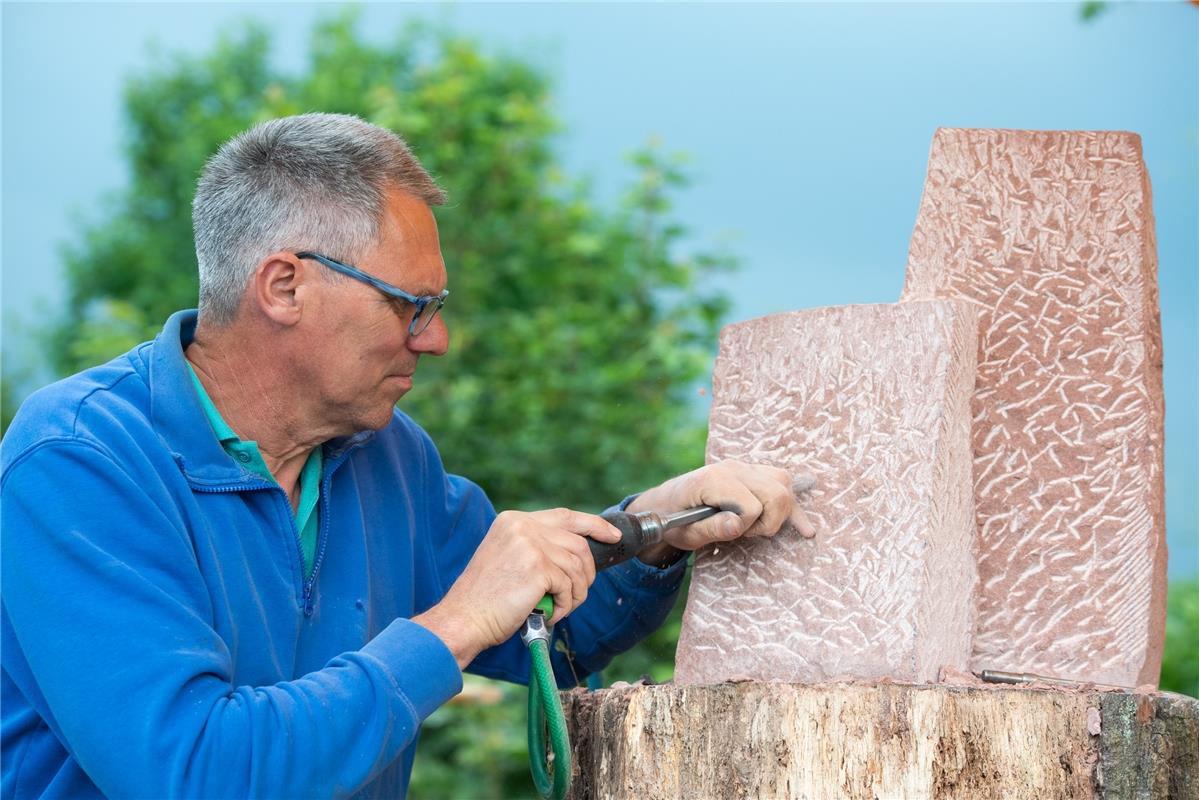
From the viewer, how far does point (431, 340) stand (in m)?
1.90

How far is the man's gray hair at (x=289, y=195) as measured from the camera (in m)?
1.81

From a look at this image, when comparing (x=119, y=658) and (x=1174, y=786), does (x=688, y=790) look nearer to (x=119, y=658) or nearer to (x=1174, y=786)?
(x=1174, y=786)

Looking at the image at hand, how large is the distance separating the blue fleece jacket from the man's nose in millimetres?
242

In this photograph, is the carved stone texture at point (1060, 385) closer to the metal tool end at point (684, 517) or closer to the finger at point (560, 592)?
the metal tool end at point (684, 517)

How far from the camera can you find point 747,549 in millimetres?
2066

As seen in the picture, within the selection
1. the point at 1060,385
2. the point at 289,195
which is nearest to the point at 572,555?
the point at 289,195

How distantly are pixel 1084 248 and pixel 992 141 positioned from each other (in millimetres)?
254

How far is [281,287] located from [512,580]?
1.86 feet

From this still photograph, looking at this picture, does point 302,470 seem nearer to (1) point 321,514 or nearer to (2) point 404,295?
(1) point 321,514

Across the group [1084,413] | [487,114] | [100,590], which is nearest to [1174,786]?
[1084,413]

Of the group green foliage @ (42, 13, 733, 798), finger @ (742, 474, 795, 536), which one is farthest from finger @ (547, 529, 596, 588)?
green foliage @ (42, 13, 733, 798)

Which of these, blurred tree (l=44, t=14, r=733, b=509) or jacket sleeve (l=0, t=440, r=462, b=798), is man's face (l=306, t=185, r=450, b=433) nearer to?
jacket sleeve (l=0, t=440, r=462, b=798)

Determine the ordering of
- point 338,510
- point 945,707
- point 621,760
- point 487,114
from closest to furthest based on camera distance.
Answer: point 945,707, point 621,760, point 338,510, point 487,114

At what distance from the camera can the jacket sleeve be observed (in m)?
1.42
